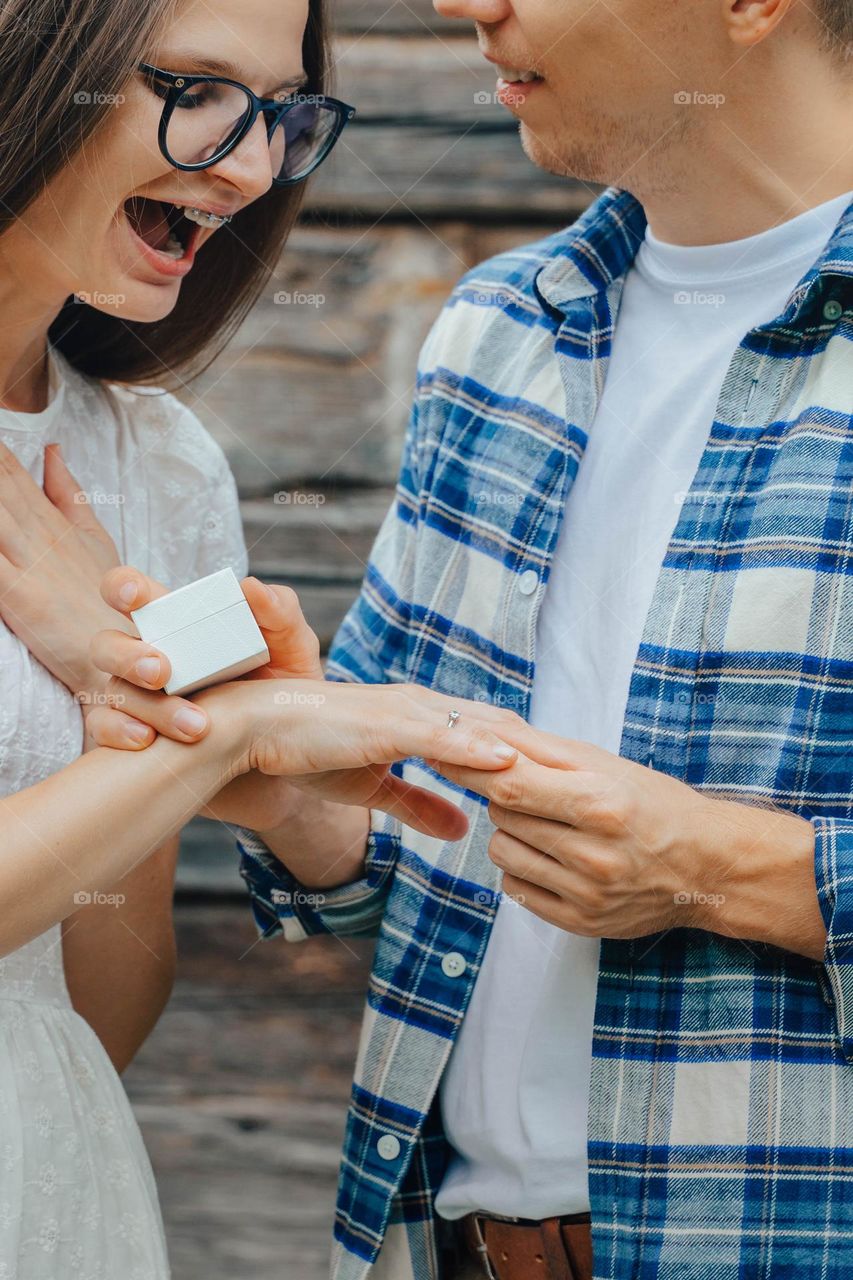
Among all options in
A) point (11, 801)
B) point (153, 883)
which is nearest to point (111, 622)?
point (11, 801)

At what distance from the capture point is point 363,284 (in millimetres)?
1996

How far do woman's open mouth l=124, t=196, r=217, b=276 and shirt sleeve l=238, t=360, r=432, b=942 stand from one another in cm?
33

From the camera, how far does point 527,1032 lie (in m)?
1.33

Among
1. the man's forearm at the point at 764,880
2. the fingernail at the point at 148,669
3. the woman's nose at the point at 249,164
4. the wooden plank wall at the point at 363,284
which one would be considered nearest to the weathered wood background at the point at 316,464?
the wooden plank wall at the point at 363,284

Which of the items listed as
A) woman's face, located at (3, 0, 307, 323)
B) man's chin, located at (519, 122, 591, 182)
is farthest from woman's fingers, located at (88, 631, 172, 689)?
man's chin, located at (519, 122, 591, 182)

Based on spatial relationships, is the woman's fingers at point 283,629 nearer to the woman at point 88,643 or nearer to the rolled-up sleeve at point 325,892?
the woman at point 88,643

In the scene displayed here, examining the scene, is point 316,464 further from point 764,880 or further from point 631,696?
point 764,880

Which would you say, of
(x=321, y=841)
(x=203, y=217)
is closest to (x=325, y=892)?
(x=321, y=841)

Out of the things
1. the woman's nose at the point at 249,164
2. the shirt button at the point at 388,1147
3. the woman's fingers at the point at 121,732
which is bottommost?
the shirt button at the point at 388,1147

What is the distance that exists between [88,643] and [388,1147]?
619 mm

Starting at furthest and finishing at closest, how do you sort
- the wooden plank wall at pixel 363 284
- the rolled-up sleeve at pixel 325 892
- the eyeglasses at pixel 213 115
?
the wooden plank wall at pixel 363 284, the rolled-up sleeve at pixel 325 892, the eyeglasses at pixel 213 115

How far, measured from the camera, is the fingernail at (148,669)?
120 cm

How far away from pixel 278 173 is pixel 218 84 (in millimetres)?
185

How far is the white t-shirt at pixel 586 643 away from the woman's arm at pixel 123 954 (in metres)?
0.39
